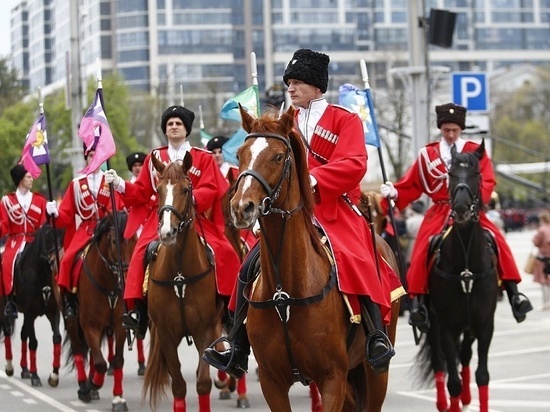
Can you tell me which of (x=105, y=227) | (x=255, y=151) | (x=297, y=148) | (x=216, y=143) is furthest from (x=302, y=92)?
(x=216, y=143)

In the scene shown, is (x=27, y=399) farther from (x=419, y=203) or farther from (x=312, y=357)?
(x=419, y=203)

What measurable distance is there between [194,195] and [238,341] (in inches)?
158

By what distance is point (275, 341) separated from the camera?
8.41 metres

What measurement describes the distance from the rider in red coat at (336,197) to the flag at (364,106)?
3.49m

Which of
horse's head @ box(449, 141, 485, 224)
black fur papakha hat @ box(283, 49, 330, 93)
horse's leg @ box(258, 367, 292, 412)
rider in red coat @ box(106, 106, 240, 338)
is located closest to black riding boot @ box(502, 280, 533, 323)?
horse's head @ box(449, 141, 485, 224)

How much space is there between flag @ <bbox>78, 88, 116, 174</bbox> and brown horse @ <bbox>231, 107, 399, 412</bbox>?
5.58m

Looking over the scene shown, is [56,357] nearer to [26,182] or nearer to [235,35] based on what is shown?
[26,182]

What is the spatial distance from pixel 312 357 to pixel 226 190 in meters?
5.20

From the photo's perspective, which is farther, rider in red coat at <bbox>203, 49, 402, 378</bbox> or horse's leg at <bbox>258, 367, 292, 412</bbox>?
rider in red coat at <bbox>203, 49, 402, 378</bbox>

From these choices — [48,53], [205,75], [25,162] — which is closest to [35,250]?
[25,162]

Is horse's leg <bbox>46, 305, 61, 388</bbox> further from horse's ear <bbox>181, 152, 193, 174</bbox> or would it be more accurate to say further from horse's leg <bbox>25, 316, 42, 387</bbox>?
horse's ear <bbox>181, 152, 193, 174</bbox>

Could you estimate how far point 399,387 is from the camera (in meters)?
15.6

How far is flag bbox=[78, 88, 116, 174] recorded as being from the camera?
1392 cm

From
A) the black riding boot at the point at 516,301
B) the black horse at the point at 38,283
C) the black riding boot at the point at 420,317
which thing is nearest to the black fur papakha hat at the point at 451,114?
the black riding boot at the point at 516,301
